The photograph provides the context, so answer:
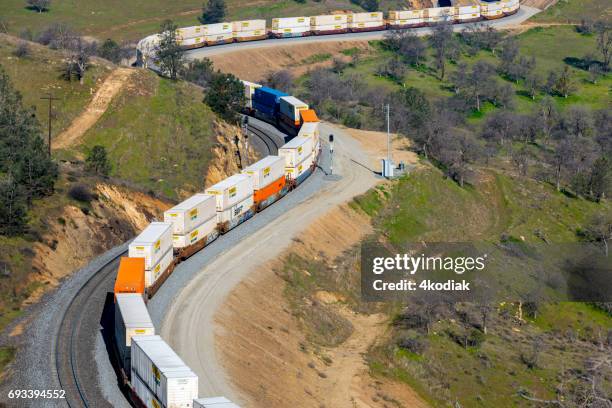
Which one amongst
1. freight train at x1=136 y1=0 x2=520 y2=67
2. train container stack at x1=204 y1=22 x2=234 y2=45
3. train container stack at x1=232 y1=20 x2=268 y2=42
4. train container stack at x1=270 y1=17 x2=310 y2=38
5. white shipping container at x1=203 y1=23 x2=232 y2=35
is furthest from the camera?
train container stack at x1=270 y1=17 x2=310 y2=38

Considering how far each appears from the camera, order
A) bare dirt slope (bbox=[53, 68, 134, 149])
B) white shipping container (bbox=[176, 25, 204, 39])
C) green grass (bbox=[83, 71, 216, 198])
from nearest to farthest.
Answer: green grass (bbox=[83, 71, 216, 198])
bare dirt slope (bbox=[53, 68, 134, 149])
white shipping container (bbox=[176, 25, 204, 39])

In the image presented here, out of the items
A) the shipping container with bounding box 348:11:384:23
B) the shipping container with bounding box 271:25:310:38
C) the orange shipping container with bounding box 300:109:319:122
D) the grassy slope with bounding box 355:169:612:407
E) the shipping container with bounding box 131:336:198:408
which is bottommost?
the grassy slope with bounding box 355:169:612:407

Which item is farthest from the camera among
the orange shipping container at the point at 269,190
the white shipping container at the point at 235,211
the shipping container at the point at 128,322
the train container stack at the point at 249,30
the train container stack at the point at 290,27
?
the train container stack at the point at 290,27

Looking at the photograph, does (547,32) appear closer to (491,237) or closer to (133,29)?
(133,29)

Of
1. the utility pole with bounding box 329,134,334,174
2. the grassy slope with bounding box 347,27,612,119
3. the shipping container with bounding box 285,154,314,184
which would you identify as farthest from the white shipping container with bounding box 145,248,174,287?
the grassy slope with bounding box 347,27,612,119

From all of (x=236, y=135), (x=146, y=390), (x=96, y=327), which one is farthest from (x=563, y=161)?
(x=146, y=390)

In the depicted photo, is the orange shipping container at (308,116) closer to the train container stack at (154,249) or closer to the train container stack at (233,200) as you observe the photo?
the train container stack at (233,200)

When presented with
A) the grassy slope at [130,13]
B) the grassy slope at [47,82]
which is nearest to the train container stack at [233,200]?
the grassy slope at [47,82]

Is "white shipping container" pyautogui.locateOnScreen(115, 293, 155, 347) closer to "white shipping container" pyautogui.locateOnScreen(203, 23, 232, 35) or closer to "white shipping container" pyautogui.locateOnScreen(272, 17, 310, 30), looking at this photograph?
"white shipping container" pyautogui.locateOnScreen(203, 23, 232, 35)
